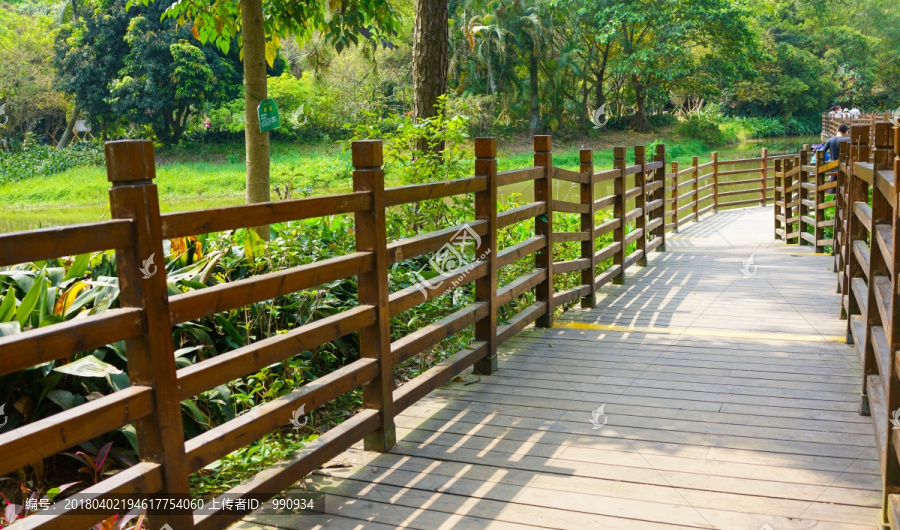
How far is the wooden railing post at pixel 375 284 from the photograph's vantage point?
3.56 meters

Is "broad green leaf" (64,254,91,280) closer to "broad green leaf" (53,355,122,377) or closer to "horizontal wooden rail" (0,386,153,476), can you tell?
"broad green leaf" (53,355,122,377)

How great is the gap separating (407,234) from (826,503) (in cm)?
374

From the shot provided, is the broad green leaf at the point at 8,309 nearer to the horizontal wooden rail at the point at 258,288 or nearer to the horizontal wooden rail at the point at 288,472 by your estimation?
the horizontal wooden rail at the point at 258,288

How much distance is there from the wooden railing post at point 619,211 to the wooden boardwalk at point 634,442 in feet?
5.89

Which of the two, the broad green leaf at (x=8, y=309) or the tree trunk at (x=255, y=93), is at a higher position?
the tree trunk at (x=255, y=93)

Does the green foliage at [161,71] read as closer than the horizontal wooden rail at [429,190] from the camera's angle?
No

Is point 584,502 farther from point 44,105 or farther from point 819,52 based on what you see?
point 819,52

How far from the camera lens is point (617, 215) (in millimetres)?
8102

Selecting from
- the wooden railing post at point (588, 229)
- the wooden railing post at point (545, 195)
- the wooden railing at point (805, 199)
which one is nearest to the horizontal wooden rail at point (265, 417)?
the wooden railing post at point (545, 195)

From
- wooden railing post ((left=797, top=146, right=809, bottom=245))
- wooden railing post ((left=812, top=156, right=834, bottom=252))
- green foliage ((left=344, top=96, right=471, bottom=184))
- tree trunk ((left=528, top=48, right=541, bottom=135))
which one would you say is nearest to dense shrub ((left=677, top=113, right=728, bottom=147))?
tree trunk ((left=528, top=48, right=541, bottom=135))

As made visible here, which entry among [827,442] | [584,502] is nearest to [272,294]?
[584,502]

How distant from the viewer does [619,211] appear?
26.5 ft

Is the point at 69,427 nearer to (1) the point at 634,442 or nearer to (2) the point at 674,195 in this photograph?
(1) the point at 634,442

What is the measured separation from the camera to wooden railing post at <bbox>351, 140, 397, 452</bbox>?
3.56 meters
